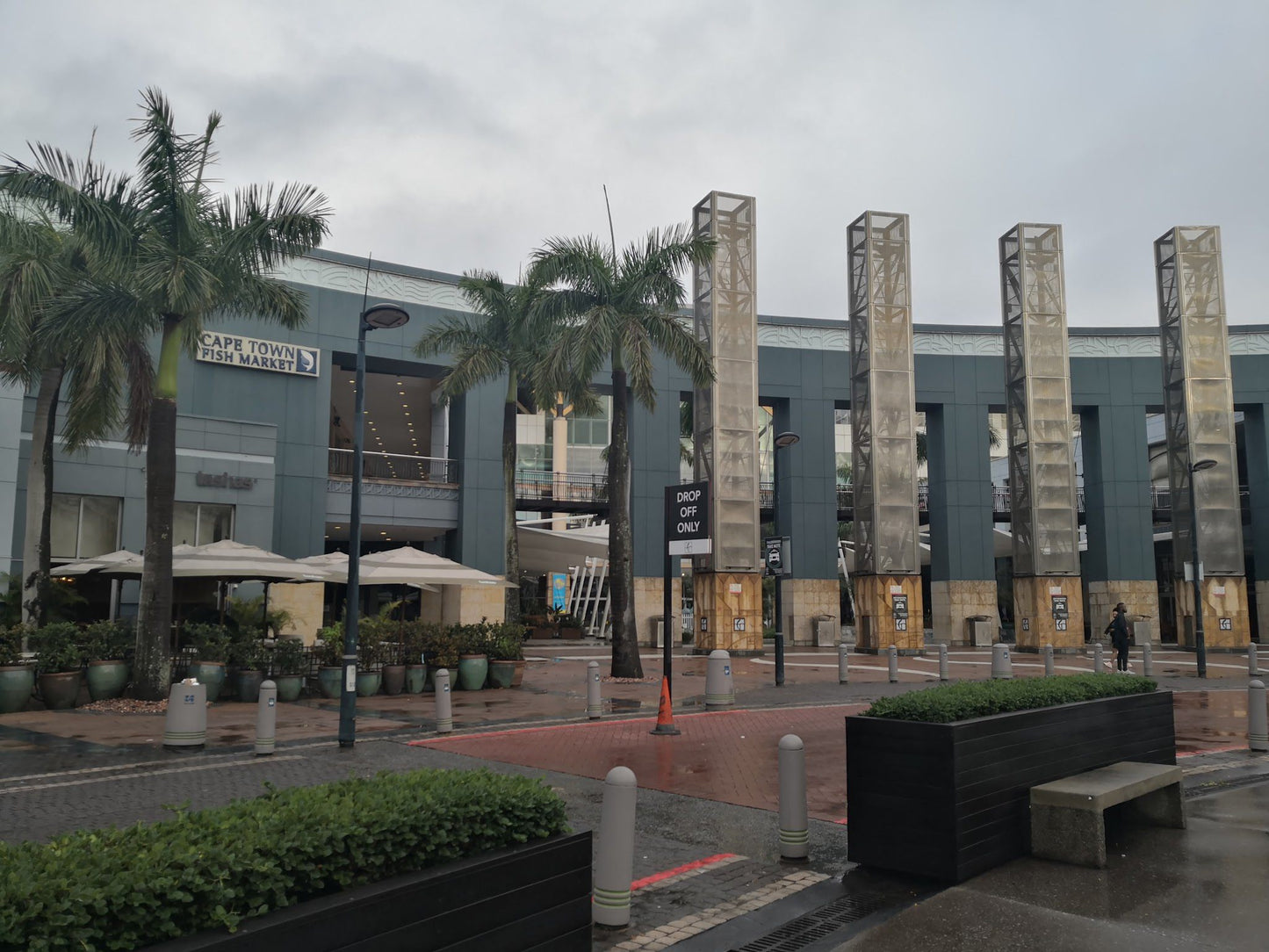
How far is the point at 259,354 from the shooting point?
106ft

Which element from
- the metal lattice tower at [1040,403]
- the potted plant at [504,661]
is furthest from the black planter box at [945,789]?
the metal lattice tower at [1040,403]

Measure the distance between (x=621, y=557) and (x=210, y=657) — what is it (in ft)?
29.6

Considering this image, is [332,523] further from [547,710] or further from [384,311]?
[384,311]

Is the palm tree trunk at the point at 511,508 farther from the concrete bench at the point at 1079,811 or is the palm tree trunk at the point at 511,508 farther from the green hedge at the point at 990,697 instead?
the concrete bench at the point at 1079,811

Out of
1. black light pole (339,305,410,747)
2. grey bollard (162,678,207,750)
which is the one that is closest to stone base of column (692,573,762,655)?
black light pole (339,305,410,747)

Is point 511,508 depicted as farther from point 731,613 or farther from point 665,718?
point 665,718

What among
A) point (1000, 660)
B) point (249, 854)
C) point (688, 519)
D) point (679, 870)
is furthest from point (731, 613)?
point (249, 854)

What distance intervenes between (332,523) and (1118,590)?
104 feet

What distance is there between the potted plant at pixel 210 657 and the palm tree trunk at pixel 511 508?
8.06 meters

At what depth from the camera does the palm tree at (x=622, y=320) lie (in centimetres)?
2244

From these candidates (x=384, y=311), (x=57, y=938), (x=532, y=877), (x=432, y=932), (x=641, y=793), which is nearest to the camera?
(x=57, y=938)

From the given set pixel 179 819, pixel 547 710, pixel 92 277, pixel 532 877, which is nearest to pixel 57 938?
pixel 179 819

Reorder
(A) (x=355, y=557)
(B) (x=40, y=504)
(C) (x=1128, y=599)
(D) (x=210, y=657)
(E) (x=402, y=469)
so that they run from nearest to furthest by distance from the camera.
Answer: (A) (x=355, y=557) < (D) (x=210, y=657) < (B) (x=40, y=504) < (E) (x=402, y=469) < (C) (x=1128, y=599)

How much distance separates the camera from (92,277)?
1789 cm
